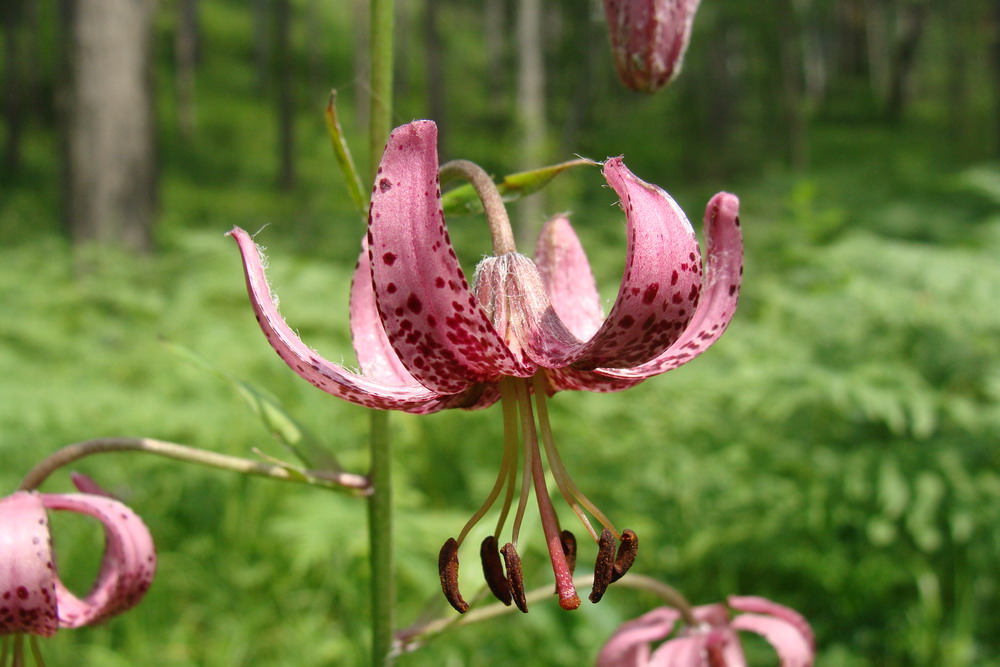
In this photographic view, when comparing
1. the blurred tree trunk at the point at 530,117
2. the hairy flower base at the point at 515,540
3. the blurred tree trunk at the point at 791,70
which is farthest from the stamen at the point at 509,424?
the blurred tree trunk at the point at 791,70

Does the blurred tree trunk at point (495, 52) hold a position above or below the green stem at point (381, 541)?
above

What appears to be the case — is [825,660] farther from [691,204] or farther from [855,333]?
[691,204]

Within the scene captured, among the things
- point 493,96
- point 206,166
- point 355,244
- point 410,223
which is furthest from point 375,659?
point 493,96

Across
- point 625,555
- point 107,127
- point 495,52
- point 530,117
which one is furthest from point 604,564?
point 495,52

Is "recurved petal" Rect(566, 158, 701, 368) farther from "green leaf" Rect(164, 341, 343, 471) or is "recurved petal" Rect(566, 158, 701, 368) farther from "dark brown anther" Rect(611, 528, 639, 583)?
"green leaf" Rect(164, 341, 343, 471)

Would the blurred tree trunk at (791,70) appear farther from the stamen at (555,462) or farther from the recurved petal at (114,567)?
the recurved petal at (114,567)

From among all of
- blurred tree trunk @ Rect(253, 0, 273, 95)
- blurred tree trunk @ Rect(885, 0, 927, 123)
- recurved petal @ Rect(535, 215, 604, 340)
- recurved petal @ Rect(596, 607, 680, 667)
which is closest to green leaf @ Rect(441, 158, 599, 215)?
recurved petal @ Rect(535, 215, 604, 340)
